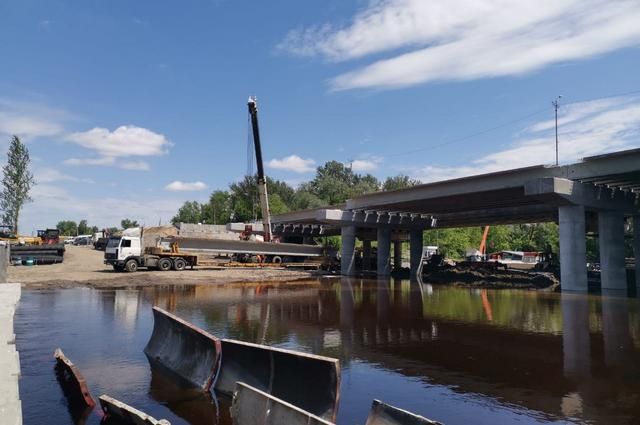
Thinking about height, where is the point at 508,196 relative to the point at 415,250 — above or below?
above

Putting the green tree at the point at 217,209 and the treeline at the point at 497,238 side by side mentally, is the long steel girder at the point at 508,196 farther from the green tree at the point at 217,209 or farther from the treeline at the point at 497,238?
the green tree at the point at 217,209

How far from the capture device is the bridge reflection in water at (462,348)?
26.6ft

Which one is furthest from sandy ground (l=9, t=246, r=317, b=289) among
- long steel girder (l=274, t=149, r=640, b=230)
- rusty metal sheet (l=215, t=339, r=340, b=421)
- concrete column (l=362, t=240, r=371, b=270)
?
rusty metal sheet (l=215, t=339, r=340, b=421)

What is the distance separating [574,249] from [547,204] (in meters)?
9.35

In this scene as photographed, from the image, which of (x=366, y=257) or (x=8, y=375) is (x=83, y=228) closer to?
(x=366, y=257)

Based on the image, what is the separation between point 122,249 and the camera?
3744 cm

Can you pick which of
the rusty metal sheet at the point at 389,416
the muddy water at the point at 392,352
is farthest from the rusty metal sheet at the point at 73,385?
the rusty metal sheet at the point at 389,416

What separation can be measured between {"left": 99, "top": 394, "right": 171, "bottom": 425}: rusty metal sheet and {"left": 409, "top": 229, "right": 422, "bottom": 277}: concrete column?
49.2 metres

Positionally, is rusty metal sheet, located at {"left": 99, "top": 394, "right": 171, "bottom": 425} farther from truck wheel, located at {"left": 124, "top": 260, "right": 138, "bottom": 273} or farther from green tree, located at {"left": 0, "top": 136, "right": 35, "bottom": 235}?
green tree, located at {"left": 0, "top": 136, "right": 35, "bottom": 235}

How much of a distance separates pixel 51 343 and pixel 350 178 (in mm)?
139503

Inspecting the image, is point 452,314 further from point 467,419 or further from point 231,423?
point 231,423

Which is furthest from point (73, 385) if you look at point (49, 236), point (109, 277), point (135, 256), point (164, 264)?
point (49, 236)

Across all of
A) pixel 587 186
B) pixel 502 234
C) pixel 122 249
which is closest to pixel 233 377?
pixel 587 186

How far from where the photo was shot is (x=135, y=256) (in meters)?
37.8
